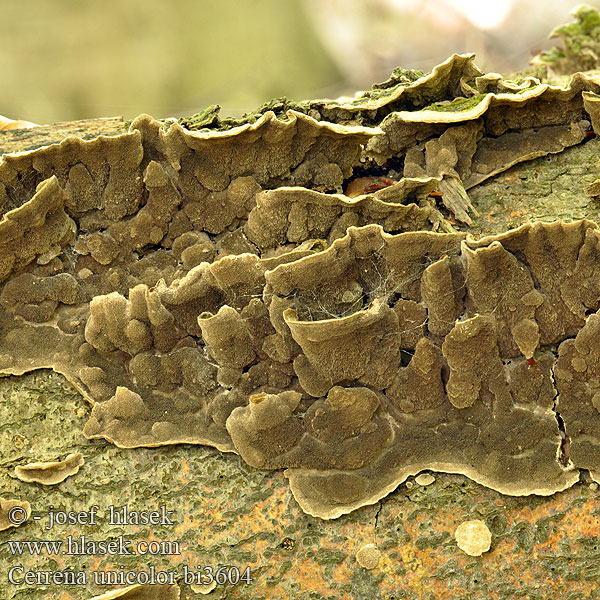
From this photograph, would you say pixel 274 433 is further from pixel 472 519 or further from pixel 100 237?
pixel 100 237

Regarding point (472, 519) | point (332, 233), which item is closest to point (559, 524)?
point (472, 519)

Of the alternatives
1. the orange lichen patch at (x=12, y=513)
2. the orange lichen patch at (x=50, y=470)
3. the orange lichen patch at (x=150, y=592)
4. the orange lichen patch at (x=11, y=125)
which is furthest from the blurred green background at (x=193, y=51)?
the orange lichen patch at (x=150, y=592)

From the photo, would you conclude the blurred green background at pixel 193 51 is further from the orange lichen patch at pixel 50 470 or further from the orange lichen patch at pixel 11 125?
the orange lichen patch at pixel 50 470

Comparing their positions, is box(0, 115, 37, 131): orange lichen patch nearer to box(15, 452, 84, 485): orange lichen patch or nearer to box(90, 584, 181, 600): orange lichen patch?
box(15, 452, 84, 485): orange lichen patch

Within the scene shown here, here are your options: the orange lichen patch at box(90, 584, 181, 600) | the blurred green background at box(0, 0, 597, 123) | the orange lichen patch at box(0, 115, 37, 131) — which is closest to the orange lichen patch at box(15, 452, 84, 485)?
the orange lichen patch at box(90, 584, 181, 600)

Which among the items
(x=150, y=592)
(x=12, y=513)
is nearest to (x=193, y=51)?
(x=12, y=513)

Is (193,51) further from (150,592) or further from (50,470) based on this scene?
(150,592)
